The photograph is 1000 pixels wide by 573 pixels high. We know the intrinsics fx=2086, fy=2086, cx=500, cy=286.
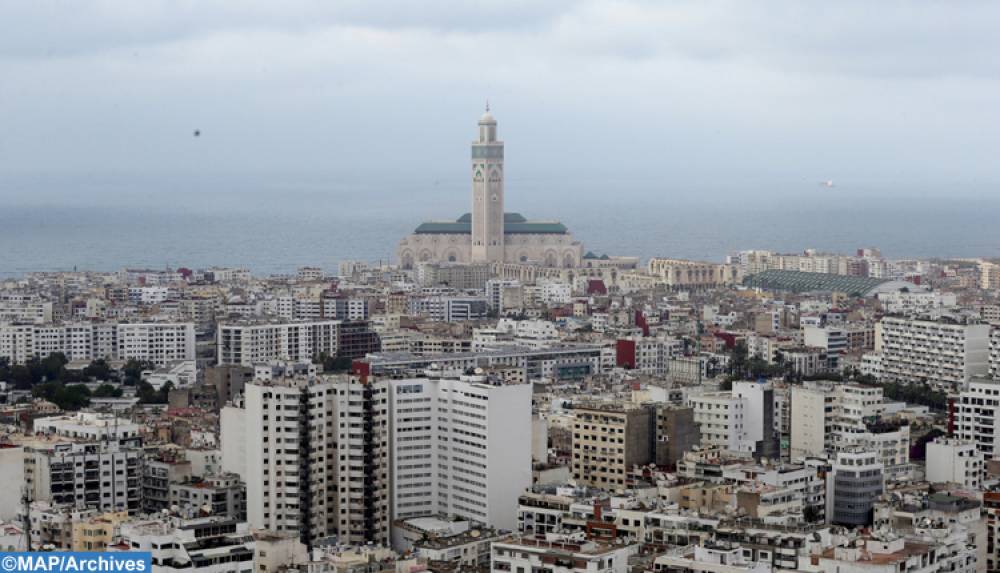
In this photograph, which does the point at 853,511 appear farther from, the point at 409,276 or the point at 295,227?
the point at 295,227

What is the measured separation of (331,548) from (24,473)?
3767 mm

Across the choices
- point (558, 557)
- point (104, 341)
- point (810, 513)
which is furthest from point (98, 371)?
point (558, 557)

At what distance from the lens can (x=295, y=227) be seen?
283ft

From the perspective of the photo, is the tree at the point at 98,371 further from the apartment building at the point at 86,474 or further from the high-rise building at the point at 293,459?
Result: the high-rise building at the point at 293,459

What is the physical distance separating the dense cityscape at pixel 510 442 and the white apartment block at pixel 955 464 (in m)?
0.02

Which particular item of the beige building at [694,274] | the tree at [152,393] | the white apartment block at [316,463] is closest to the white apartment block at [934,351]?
the tree at [152,393]

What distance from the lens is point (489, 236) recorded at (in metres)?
54.5

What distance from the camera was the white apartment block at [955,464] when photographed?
1861 centimetres

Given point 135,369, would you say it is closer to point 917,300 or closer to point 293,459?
point 293,459

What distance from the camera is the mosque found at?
54.3m

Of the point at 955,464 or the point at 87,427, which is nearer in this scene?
the point at 955,464

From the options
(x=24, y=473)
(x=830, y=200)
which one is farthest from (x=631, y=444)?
(x=830, y=200)

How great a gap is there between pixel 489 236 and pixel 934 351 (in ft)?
92.4

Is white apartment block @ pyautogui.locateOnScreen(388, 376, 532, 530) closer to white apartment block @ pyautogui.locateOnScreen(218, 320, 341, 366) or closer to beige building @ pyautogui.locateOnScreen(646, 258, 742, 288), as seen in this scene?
white apartment block @ pyautogui.locateOnScreen(218, 320, 341, 366)
